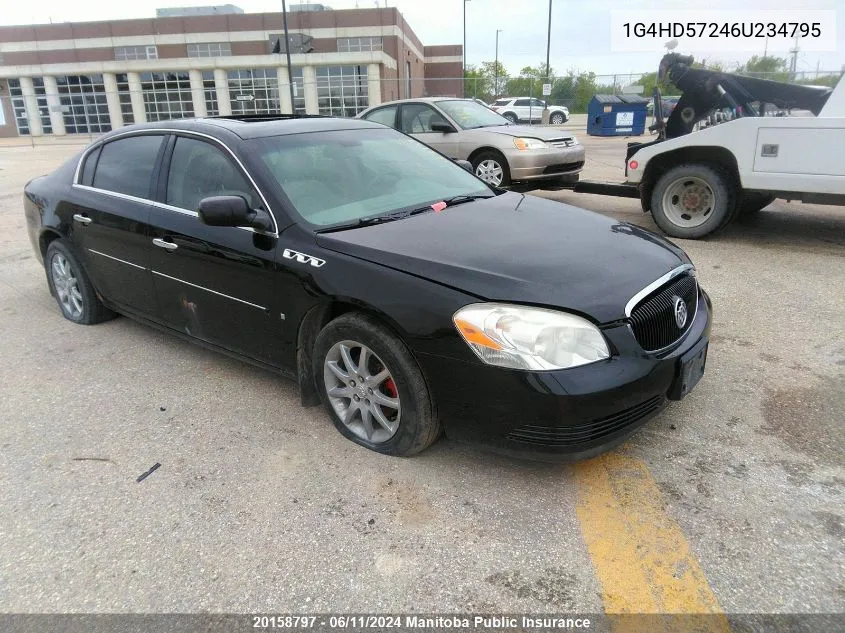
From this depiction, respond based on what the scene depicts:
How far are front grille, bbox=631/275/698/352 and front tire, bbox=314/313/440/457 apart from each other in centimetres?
95

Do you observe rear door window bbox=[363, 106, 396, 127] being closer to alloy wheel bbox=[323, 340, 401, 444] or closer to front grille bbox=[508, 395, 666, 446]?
alloy wheel bbox=[323, 340, 401, 444]

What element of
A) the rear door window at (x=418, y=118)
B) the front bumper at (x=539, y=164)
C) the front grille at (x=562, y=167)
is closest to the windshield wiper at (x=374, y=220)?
the front bumper at (x=539, y=164)

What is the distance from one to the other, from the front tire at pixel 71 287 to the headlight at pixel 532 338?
3.44m

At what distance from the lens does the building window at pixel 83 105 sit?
39.9 metres

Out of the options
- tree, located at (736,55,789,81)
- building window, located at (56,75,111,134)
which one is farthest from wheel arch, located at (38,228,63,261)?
building window, located at (56,75,111,134)

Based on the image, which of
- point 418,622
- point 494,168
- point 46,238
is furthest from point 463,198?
point 494,168

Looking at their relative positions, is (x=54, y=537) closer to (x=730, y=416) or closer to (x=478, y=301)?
(x=478, y=301)

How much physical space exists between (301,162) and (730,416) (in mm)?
2682

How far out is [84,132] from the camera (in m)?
41.0

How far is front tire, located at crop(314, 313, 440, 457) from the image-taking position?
2.71 metres

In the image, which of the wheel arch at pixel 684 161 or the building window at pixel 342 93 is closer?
the wheel arch at pixel 684 161

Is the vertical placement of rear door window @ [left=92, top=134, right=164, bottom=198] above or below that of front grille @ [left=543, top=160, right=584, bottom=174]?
above

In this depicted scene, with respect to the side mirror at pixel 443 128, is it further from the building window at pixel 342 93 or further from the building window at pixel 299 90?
the building window at pixel 299 90

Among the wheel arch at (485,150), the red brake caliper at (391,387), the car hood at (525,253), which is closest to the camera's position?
the car hood at (525,253)
